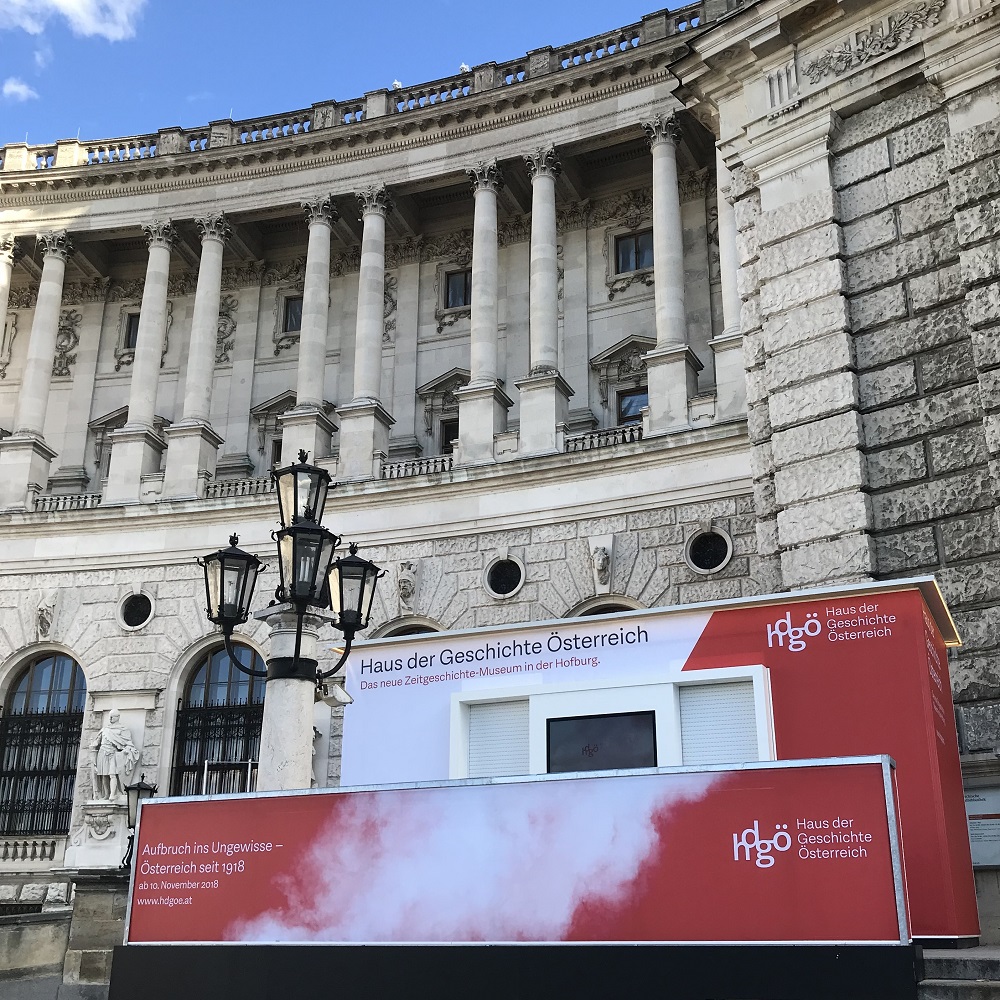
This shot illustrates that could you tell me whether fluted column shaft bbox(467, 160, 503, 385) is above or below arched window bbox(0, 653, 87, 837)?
above

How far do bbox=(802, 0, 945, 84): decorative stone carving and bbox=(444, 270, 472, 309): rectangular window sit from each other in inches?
849

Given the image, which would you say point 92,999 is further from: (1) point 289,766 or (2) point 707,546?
(2) point 707,546

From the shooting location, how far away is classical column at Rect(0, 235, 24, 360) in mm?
36619

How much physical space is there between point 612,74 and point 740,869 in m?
29.7

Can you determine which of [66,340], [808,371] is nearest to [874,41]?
[808,371]

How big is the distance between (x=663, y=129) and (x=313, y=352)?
11351mm

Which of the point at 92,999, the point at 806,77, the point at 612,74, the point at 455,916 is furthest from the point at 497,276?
the point at 455,916

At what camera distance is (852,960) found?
239 inches

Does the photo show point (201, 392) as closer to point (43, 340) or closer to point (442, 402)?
point (43, 340)

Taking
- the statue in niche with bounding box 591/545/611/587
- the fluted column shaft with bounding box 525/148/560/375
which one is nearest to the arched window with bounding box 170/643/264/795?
the statue in niche with bounding box 591/545/611/587

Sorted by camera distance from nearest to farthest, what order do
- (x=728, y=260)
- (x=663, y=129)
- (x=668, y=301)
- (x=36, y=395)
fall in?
(x=728, y=260) < (x=668, y=301) < (x=663, y=129) < (x=36, y=395)

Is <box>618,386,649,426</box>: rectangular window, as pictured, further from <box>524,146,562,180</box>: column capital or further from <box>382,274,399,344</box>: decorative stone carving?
<box>382,274,399,344</box>: decorative stone carving

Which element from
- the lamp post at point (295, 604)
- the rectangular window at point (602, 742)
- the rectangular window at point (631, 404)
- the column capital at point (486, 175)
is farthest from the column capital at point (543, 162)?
the rectangular window at point (602, 742)

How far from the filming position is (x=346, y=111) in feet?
121
